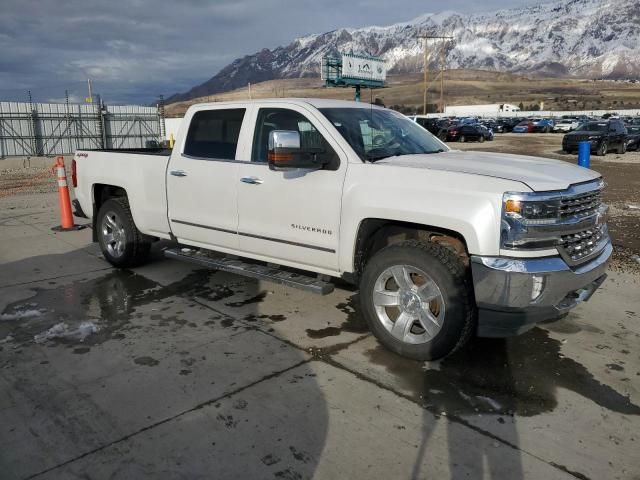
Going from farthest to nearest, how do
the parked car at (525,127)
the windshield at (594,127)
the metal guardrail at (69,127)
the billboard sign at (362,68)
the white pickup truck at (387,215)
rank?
the parked car at (525,127)
the billboard sign at (362,68)
the metal guardrail at (69,127)
the windshield at (594,127)
the white pickup truck at (387,215)

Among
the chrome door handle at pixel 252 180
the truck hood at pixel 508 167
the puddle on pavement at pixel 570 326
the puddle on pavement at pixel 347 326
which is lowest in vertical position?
the puddle on pavement at pixel 570 326

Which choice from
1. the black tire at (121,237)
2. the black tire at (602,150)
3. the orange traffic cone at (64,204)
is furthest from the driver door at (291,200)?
the black tire at (602,150)

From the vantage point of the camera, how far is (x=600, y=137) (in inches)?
1024

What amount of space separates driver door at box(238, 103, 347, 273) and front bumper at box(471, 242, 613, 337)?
127 centimetres

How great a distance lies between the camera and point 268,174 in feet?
16.3

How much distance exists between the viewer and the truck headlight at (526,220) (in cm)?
365

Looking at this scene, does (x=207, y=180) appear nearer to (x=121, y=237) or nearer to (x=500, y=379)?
(x=121, y=237)

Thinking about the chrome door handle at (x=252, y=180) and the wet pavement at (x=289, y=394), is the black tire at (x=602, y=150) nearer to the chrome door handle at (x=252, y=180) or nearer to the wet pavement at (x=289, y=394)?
the wet pavement at (x=289, y=394)

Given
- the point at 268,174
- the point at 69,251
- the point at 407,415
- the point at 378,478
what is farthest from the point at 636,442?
the point at 69,251

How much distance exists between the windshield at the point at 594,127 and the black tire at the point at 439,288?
85.9ft

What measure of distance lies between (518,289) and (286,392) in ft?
5.45

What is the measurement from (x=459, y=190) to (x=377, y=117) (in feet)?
5.67

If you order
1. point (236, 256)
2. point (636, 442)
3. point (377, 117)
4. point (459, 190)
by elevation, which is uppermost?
point (377, 117)

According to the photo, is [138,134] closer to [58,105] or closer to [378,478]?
[58,105]
